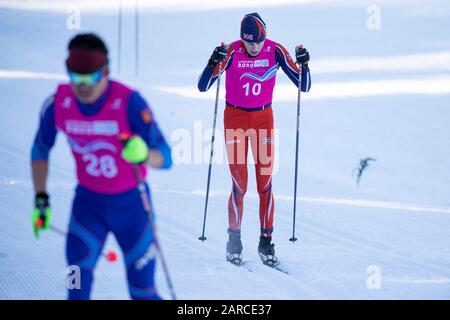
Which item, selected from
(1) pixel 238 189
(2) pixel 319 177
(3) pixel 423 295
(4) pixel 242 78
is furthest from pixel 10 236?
(2) pixel 319 177

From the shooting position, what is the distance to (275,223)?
25.2ft

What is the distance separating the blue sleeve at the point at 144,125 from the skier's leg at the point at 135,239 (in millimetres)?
342

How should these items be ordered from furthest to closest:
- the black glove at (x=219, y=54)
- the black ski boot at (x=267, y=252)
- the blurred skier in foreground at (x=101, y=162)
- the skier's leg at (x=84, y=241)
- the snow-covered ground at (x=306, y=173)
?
the black ski boot at (x=267, y=252), the black glove at (x=219, y=54), the snow-covered ground at (x=306, y=173), the skier's leg at (x=84, y=241), the blurred skier in foreground at (x=101, y=162)

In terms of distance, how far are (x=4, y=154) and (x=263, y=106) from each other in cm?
474

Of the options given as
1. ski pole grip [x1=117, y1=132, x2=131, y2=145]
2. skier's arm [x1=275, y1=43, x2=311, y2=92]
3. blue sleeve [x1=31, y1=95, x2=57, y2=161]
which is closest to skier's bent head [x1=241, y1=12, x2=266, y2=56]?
skier's arm [x1=275, y1=43, x2=311, y2=92]

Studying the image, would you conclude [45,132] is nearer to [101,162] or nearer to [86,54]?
[101,162]

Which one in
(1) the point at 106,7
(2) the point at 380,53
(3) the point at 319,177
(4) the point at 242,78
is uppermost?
(1) the point at 106,7

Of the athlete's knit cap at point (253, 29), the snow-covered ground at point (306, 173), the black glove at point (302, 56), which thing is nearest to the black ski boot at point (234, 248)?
the snow-covered ground at point (306, 173)

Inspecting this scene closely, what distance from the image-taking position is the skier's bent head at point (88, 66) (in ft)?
11.8

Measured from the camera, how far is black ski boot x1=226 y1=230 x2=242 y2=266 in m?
6.34

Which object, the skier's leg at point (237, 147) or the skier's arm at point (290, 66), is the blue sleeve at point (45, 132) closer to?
the skier's leg at point (237, 147)

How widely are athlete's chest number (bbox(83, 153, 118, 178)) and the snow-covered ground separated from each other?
1.87m

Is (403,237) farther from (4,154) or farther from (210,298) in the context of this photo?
(4,154)

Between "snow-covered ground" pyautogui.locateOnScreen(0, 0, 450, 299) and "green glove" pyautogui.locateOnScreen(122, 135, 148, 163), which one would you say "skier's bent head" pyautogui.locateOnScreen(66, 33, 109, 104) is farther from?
"snow-covered ground" pyautogui.locateOnScreen(0, 0, 450, 299)
